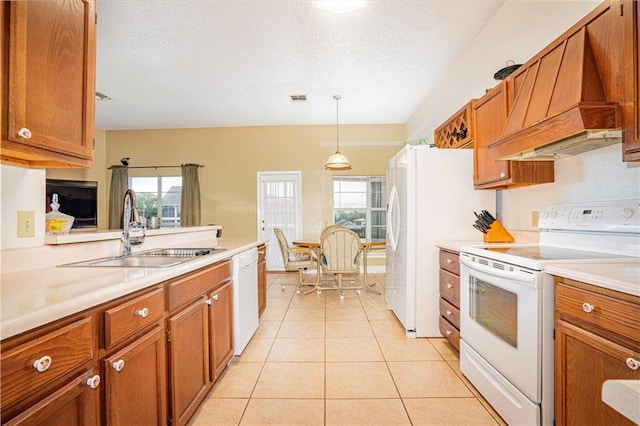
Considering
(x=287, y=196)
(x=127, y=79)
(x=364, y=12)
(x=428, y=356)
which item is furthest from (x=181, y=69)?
(x=428, y=356)

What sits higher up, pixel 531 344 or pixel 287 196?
pixel 287 196

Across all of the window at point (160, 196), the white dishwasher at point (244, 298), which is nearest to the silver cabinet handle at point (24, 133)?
the white dishwasher at point (244, 298)

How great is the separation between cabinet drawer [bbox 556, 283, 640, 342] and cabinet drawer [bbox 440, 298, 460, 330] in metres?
1.10

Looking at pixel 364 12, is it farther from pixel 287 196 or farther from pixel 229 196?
pixel 229 196

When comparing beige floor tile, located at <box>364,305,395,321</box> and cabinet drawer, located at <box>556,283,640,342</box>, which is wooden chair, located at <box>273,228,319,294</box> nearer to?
beige floor tile, located at <box>364,305,395,321</box>

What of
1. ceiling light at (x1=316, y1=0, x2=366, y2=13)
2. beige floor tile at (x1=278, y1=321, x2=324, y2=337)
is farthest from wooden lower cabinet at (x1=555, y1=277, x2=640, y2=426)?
ceiling light at (x1=316, y1=0, x2=366, y2=13)

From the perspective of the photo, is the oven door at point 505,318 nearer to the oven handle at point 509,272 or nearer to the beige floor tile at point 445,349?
the oven handle at point 509,272

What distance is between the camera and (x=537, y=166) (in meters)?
2.20

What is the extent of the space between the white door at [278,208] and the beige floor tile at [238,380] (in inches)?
159

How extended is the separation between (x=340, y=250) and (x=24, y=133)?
11.4 feet

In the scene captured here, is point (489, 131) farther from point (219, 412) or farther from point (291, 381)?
point (219, 412)

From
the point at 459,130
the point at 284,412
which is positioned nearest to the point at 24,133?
the point at 284,412

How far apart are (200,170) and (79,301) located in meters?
5.94

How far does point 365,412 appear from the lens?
1.81m
